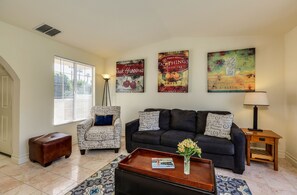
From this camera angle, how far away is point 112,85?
4.51m

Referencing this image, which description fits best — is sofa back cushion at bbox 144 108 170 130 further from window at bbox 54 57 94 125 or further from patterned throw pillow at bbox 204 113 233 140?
window at bbox 54 57 94 125

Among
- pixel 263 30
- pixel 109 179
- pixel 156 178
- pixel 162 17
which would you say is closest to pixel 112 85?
pixel 162 17

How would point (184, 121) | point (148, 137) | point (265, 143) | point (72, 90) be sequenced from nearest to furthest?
point (265, 143), point (148, 137), point (184, 121), point (72, 90)

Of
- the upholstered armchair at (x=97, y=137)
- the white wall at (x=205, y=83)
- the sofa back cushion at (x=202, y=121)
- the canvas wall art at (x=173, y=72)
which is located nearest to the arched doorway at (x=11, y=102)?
the upholstered armchair at (x=97, y=137)

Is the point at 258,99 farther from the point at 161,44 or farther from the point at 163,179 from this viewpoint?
the point at 161,44

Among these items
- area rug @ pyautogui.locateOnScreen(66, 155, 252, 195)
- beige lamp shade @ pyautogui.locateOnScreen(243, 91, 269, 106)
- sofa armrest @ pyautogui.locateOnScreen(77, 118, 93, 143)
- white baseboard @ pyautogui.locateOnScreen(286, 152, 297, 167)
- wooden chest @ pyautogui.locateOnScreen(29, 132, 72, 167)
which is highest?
beige lamp shade @ pyautogui.locateOnScreen(243, 91, 269, 106)

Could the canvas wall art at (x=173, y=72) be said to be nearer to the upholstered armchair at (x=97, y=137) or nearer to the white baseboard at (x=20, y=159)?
the upholstered armchair at (x=97, y=137)

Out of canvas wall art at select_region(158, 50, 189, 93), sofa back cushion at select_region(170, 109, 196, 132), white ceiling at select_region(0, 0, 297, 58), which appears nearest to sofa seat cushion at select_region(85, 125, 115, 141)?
sofa back cushion at select_region(170, 109, 196, 132)

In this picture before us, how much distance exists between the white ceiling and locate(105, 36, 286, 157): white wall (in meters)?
0.24

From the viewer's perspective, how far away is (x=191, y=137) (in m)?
2.79

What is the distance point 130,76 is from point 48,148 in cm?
250

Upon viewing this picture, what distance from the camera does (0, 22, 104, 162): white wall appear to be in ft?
8.33

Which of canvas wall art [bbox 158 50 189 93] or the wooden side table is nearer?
the wooden side table

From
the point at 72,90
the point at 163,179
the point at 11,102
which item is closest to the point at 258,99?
the point at 163,179
